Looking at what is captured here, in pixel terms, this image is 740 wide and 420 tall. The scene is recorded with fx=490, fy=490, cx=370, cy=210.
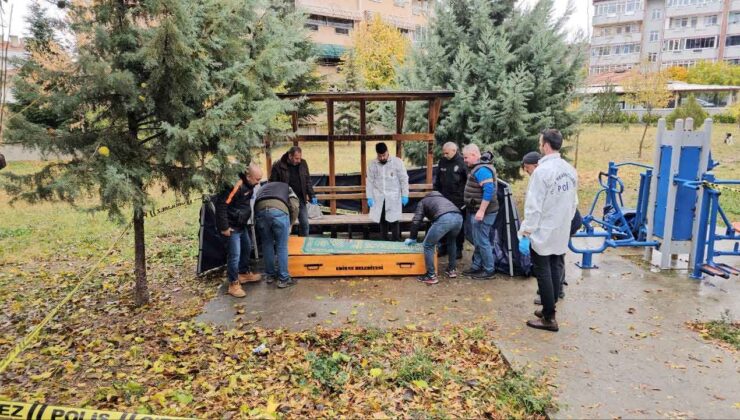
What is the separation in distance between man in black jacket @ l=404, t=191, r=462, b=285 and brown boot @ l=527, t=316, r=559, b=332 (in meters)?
1.68

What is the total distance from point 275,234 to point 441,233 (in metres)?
2.13

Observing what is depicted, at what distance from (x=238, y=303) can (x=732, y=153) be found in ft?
71.9

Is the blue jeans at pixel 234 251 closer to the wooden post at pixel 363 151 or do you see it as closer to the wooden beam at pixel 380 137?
the wooden beam at pixel 380 137

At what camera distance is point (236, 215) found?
237 inches

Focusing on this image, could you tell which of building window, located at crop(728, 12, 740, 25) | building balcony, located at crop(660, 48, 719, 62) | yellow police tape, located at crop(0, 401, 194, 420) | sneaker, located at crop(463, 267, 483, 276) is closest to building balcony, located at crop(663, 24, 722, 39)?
building window, located at crop(728, 12, 740, 25)

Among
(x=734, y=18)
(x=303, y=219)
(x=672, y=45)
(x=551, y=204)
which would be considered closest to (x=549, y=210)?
(x=551, y=204)

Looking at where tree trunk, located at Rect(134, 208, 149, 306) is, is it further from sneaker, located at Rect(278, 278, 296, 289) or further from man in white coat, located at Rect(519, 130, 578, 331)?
man in white coat, located at Rect(519, 130, 578, 331)

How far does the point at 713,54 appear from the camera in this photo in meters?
47.9

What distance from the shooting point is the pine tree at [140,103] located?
186 inches

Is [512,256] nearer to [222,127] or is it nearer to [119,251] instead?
[222,127]

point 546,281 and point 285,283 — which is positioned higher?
point 546,281

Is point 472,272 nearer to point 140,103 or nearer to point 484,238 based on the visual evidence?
point 484,238

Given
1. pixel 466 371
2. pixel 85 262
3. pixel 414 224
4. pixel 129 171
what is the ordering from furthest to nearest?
pixel 85 262, pixel 414 224, pixel 129 171, pixel 466 371

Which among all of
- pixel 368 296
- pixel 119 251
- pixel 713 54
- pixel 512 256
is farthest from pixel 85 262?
pixel 713 54
